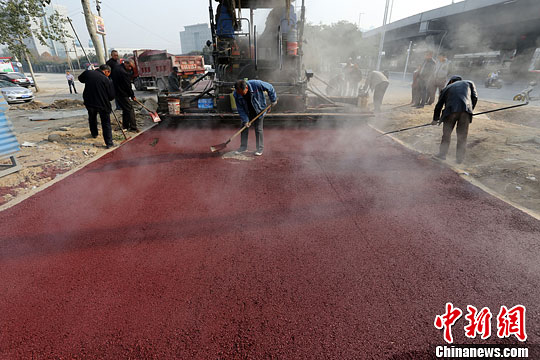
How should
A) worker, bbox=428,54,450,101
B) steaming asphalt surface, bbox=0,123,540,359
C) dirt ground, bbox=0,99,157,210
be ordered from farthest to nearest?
worker, bbox=428,54,450,101, dirt ground, bbox=0,99,157,210, steaming asphalt surface, bbox=0,123,540,359

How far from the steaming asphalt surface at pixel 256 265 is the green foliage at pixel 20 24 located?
15.2 meters

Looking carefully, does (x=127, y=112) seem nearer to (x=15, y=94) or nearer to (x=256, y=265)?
(x=256, y=265)

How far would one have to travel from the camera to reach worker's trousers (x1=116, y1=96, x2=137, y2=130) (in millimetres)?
6484

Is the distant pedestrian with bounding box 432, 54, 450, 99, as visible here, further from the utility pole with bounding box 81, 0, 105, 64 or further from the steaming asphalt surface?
the utility pole with bounding box 81, 0, 105, 64

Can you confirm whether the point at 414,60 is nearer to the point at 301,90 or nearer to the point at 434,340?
the point at 301,90

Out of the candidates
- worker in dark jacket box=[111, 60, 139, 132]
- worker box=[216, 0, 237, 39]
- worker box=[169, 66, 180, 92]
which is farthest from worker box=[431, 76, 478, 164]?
worker box=[169, 66, 180, 92]

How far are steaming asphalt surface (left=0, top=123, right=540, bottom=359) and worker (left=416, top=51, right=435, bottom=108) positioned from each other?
241 inches

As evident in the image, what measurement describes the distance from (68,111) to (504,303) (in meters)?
12.7

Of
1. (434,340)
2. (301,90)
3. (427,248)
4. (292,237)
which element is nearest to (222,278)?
(292,237)

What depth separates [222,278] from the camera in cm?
221

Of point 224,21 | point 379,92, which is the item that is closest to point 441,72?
point 379,92

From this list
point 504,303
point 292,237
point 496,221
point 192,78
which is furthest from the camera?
point 192,78

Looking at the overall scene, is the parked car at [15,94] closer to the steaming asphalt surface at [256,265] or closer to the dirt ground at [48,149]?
the dirt ground at [48,149]

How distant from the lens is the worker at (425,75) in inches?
336
